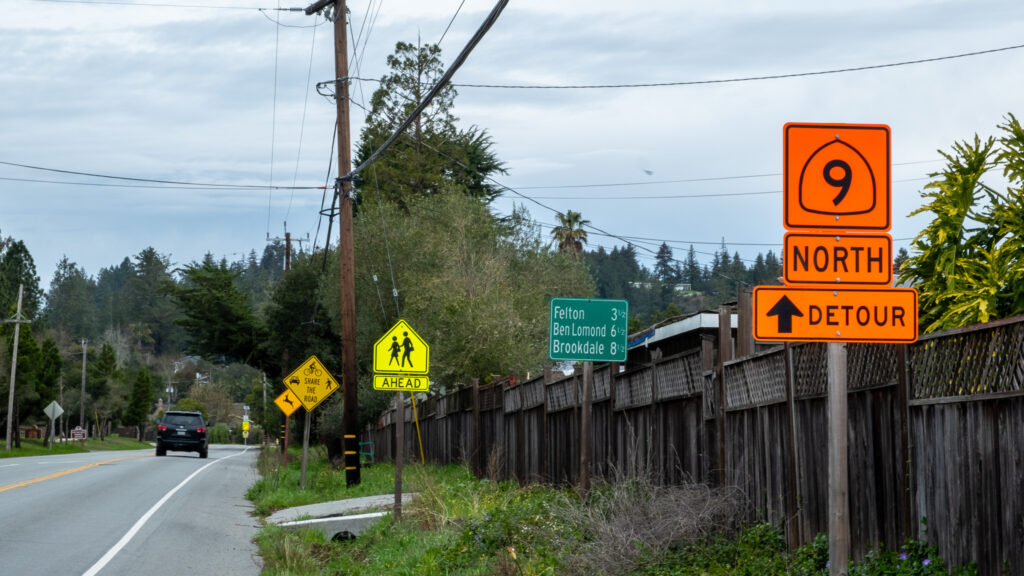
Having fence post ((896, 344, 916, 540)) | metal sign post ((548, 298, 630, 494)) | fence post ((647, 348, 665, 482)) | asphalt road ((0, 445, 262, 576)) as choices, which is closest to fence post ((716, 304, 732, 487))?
fence post ((647, 348, 665, 482))

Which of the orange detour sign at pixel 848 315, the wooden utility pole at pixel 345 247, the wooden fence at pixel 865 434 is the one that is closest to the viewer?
the orange detour sign at pixel 848 315

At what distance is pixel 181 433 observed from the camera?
44.3 m

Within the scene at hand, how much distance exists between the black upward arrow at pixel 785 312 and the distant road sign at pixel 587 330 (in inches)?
253

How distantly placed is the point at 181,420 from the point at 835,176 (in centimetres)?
4278

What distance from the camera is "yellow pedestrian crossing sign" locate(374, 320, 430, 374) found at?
14836 mm

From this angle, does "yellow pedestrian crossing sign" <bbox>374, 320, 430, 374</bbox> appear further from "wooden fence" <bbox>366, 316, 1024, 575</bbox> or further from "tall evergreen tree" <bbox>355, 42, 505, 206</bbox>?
"tall evergreen tree" <bbox>355, 42, 505, 206</bbox>

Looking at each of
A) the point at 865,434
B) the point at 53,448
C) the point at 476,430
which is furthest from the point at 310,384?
the point at 53,448

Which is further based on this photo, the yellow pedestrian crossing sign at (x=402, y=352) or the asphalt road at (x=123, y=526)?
the yellow pedestrian crossing sign at (x=402, y=352)

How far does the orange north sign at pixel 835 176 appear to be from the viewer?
4961 millimetres

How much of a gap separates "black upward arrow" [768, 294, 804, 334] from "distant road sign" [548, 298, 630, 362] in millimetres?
6414

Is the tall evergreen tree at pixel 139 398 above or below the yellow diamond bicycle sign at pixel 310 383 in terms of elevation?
below

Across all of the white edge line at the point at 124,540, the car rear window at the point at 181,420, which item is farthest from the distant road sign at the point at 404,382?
the car rear window at the point at 181,420

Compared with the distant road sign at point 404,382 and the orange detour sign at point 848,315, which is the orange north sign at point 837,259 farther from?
the distant road sign at point 404,382

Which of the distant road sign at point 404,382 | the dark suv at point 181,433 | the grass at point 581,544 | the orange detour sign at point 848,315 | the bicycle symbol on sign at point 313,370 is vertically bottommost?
the dark suv at point 181,433
